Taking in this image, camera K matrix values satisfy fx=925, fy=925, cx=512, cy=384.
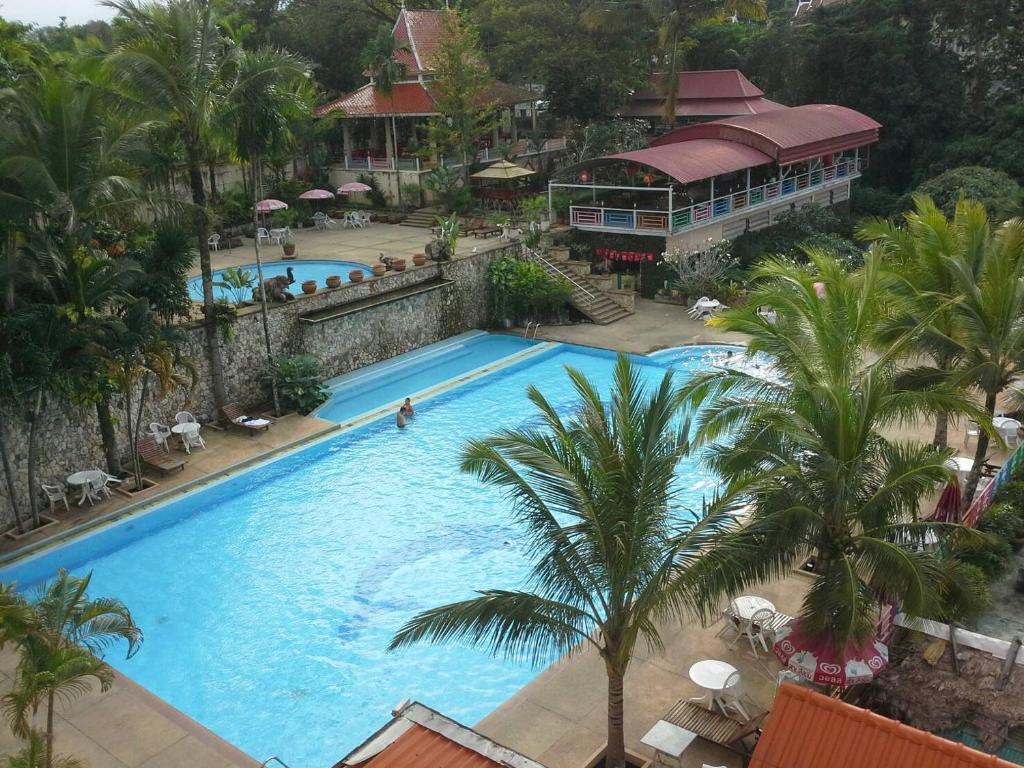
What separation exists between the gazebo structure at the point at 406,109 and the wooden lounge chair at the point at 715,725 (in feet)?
86.2

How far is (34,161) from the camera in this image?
1418 cm

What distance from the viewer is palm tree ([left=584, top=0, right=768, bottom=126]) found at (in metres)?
32.6

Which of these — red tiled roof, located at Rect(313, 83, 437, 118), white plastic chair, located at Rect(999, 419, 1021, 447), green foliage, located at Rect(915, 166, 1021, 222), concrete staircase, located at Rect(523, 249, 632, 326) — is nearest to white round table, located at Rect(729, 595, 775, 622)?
white plastic chair, located at Rect(999, 419, 1021, 447)

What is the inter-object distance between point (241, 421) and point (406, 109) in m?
18.2

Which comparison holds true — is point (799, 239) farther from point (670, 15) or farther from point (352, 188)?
point (352, 188)

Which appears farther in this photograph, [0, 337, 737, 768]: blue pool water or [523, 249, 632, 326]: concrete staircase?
[523, 249, 632, 326]: concrete staircase

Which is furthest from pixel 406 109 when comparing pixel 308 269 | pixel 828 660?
pixel 828 660

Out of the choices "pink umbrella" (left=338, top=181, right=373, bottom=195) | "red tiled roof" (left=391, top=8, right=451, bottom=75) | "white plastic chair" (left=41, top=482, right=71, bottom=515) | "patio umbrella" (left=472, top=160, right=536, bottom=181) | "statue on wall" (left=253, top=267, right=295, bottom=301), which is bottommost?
"white plastic chair" (left=41, top=482, right=71, bottom=515)

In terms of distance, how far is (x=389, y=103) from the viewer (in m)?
34.5

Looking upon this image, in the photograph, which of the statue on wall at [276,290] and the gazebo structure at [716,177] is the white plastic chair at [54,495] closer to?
the statue on wall at [276,290]

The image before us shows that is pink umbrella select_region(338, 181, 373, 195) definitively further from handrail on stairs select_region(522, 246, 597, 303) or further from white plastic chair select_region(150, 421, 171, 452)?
white plastic chair select_region(150, 421, 171, 452)

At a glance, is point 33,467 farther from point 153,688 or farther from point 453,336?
point 453,336

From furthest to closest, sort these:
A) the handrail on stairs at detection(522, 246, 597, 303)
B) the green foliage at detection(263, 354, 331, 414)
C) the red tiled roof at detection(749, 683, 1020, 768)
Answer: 1. the handrail on stairs at detection(522, 246, 597, 303)
2. the green foliage at detection(263, 354, 331, 414)
3. the red tiled roof at detection(749, 683, 1020, 768)

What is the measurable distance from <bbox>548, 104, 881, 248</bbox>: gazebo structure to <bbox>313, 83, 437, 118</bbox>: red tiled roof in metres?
6.46
